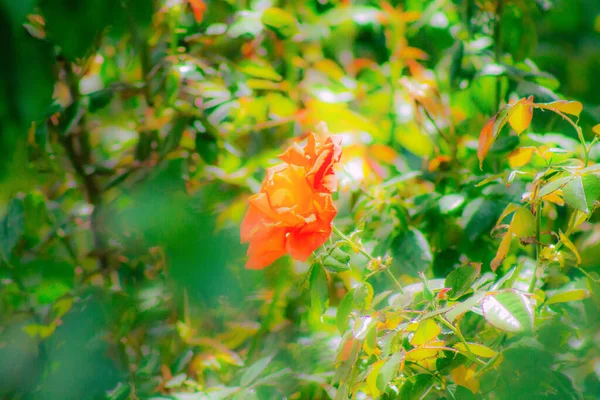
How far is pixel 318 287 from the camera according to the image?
0.59 metres

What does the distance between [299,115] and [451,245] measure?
0.36 m

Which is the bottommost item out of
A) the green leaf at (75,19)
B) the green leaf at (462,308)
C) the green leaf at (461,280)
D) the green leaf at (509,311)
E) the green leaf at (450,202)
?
the green leaf at (450,202)

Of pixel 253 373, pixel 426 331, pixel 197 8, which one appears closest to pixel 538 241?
pixel 426 331

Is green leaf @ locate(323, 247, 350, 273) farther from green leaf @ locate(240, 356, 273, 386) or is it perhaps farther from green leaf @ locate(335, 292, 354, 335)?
green leaf @ locate(240, 356, 273, 386)

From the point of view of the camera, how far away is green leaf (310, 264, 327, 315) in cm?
59

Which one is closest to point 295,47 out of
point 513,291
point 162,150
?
point 162,150

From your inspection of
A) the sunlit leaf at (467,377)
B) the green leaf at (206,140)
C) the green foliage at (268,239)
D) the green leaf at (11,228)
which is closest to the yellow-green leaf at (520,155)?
the green foliage at (268,239)

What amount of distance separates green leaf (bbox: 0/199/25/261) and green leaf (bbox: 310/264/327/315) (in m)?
0.44

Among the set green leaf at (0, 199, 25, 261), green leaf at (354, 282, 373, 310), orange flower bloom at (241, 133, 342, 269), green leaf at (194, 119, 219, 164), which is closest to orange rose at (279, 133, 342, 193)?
orange flower bloom at (241, 133, 342, 269)

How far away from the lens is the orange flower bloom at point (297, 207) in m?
0.59

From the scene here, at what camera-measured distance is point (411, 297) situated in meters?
0.57

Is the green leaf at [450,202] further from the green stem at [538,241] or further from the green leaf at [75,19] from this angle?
the green leaf at [75,19]

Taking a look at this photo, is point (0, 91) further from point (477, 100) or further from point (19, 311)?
point (477, 100)

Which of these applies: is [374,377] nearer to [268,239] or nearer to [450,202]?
[268,239]
